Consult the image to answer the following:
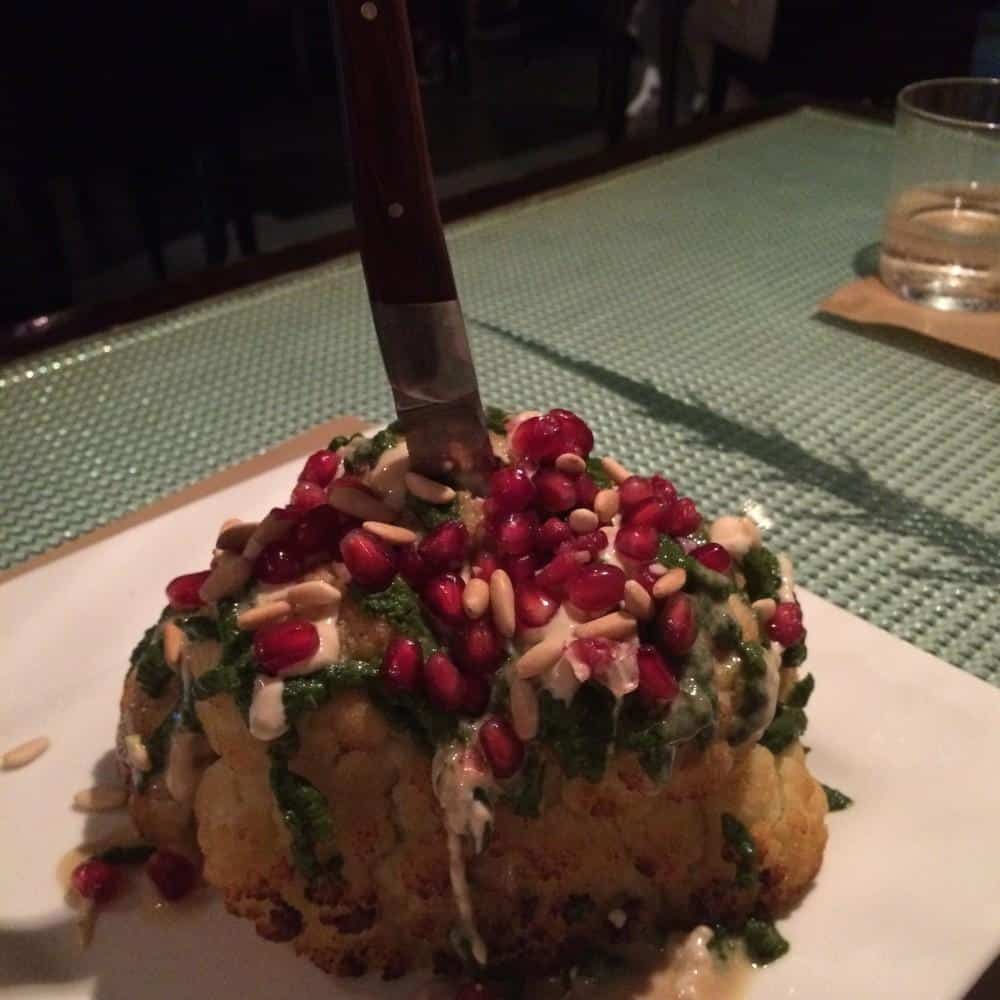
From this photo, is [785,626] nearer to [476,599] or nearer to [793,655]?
[793,655]

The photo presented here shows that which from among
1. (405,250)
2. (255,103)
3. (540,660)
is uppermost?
(405,250)

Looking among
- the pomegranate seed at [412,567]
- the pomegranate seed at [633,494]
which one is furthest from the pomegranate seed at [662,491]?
the pomegranate seed at [412,567]

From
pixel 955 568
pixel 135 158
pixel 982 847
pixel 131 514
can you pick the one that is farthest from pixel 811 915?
pixel 135 158

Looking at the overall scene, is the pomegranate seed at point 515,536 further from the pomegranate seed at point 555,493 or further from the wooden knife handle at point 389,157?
the wooden knife handle at point 389,157

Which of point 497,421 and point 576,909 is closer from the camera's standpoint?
point 576,909

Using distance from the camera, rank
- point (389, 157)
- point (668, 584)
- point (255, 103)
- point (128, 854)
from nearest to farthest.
Answer: point (389, 157), point (668, 584), point (128, 854), point (255, 103)

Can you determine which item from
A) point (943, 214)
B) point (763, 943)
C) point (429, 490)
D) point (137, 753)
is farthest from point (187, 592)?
point (943, 214)

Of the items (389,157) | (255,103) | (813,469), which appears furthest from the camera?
(255,103)
